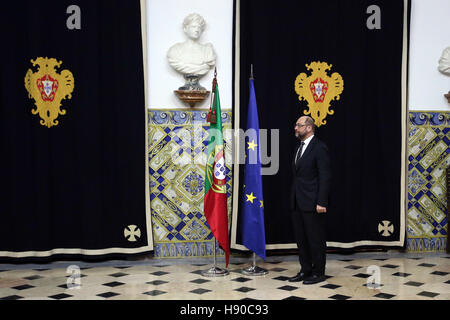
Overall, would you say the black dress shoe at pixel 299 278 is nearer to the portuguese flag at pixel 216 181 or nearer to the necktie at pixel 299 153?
the portuguese flag at pixel 216 181

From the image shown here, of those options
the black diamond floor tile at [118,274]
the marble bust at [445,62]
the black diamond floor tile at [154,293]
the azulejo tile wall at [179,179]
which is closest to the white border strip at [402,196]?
the azulejo tile wall at [179,179]

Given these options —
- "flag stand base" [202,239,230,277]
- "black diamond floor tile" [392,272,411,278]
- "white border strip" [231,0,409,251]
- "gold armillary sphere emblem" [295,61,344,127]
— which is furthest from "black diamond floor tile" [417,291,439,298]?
"gold armillary sphere emblem" [295,61,344,127]

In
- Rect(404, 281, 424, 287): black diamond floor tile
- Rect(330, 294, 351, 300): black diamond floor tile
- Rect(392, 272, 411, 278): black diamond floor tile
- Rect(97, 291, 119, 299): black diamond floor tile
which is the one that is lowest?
Rect(392, 272, 411, 278): black diamond floor tile

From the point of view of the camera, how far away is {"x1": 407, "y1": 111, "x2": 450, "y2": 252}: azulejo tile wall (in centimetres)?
629

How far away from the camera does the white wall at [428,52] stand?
627cm

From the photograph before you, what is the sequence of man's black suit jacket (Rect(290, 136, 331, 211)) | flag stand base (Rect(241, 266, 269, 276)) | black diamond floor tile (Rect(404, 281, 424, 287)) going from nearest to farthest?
man's black suit jacket (Rect(290, 136, 331, 211))
black diamond floor tile (Rect(404, 281, 424, 287))
flag stand base (Rect(241, 266, 269, 276))

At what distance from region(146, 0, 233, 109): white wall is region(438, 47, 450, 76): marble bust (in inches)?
98.4

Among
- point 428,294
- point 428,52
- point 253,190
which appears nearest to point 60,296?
point 253,190

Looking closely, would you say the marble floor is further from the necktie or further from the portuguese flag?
the necktie

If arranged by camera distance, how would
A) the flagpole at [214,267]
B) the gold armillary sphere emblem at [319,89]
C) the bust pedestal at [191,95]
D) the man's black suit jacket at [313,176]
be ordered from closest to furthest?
the man's black suit jacket at [313,176] → the flagpole at [214,267] → the bust pedestal at [191,95] → the gold armillary sphere emblem at [319,89]

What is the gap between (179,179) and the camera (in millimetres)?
5973

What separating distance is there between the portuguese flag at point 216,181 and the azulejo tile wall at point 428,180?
2.41m

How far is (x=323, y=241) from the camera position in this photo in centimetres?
497

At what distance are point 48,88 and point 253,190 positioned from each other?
245 centimetres
